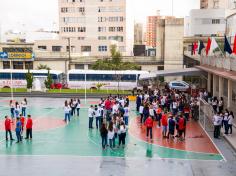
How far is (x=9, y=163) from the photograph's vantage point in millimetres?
16062

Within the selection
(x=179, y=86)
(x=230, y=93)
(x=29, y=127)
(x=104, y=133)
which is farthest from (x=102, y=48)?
(x=104, y=133)

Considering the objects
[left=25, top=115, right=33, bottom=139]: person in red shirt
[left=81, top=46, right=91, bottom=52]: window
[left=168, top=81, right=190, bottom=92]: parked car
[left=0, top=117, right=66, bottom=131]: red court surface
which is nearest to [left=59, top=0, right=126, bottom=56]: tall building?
[left=81, top=46, right=91, bottom=52]: window

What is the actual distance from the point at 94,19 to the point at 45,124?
192 feet

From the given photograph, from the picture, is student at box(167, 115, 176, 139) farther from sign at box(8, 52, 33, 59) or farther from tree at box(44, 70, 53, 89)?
sign at box(8, 52, 33, 59)

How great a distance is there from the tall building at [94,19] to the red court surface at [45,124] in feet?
176

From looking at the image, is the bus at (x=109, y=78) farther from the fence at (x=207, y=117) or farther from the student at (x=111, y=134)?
the student at (x=111, y=134)

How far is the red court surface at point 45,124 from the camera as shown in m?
23.5

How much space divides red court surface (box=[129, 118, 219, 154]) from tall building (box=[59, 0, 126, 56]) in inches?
2214

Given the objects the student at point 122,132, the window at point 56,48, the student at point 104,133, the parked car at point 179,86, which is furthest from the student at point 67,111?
the window at point 56,48

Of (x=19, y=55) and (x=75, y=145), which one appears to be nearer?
(x=75, y=145)

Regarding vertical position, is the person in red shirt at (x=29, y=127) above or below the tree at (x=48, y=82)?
below

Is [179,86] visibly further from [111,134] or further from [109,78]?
[111,134]

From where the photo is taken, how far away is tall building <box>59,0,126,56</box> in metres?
79.9

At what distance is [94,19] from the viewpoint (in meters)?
81.2
